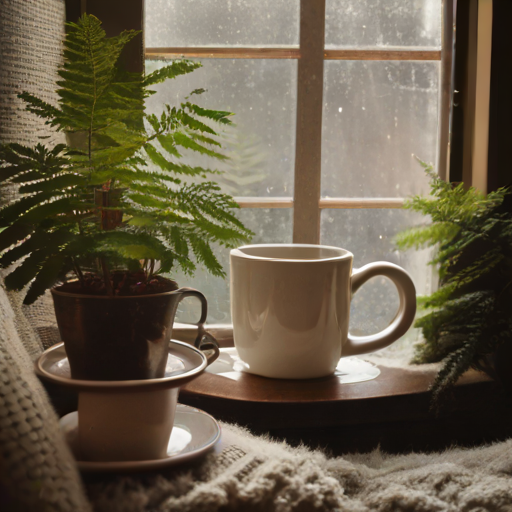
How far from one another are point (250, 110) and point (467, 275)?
444mm

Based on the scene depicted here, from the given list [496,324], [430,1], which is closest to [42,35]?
[430,1]

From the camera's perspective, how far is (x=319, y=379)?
731mm

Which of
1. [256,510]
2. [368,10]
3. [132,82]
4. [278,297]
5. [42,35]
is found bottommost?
[256,510]

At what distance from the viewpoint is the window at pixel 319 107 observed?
0.90 m

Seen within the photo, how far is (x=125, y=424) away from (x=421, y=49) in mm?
791

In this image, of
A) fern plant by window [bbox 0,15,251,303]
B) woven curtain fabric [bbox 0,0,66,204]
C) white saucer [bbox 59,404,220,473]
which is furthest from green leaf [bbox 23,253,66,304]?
woven curtain fabric [bbox 0,0,66,204]

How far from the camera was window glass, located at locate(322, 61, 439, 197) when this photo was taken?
3.05ft

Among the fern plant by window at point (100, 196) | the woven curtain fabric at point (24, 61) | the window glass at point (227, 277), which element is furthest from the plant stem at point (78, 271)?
the window glass at point (227, 277)

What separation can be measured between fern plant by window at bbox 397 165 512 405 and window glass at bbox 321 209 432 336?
0.11m

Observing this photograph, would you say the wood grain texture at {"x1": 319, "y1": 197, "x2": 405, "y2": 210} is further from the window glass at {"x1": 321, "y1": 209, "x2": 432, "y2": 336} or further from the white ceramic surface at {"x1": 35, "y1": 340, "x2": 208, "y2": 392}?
the white ceramic surface at {"x1": 35, "y1": 340, "x2": 208, "y2": 392}

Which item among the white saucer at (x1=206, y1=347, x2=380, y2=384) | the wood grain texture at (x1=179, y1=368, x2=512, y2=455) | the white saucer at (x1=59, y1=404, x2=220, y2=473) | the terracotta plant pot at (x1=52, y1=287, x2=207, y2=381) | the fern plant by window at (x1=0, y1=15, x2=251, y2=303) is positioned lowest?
the wood grain texture at (x1=179, y1=368, x2=512, y2=455)

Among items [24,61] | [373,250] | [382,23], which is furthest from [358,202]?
[24,61]

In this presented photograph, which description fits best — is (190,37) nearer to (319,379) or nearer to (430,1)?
(430,1)

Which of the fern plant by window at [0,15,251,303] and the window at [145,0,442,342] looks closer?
the fern plant by window at [0,15,251,303]
